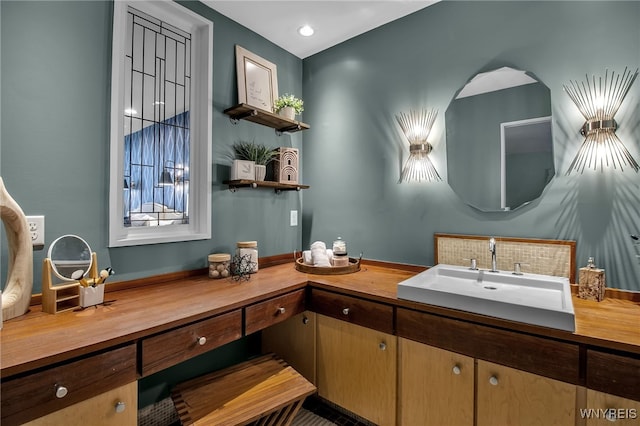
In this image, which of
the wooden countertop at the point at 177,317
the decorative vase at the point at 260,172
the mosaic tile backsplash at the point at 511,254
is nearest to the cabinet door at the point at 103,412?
the wooden countertop at the point at 177,317

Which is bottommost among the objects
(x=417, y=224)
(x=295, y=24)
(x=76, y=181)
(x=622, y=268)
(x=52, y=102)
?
(x=622, y=268)

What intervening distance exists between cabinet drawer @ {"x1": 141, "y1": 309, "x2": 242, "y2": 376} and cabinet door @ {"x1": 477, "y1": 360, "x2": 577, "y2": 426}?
3.54ft

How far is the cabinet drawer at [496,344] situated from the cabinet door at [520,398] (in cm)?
3

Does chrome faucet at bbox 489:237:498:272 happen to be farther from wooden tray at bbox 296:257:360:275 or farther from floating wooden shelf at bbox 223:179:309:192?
floating wooden shelf at bbox 223:179:309:192

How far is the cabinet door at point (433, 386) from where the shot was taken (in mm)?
1324

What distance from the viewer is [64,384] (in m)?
0.94

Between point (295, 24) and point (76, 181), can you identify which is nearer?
point (76, 181)

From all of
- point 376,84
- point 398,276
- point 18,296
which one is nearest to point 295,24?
point 376,84

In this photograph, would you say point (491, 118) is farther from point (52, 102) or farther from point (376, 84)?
point (52, 102)

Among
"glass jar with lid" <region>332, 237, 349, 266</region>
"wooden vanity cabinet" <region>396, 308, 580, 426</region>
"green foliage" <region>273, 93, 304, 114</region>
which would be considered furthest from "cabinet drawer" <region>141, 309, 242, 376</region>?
"green foliage" <region>273, 93, 304, 114</region>

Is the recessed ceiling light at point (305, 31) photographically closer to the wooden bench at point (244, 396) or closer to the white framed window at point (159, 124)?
the white framed window at point (159, 124)

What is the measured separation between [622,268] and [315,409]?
5.93 ft

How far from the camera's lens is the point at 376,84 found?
7.30ft

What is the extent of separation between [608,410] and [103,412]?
1675 mm
